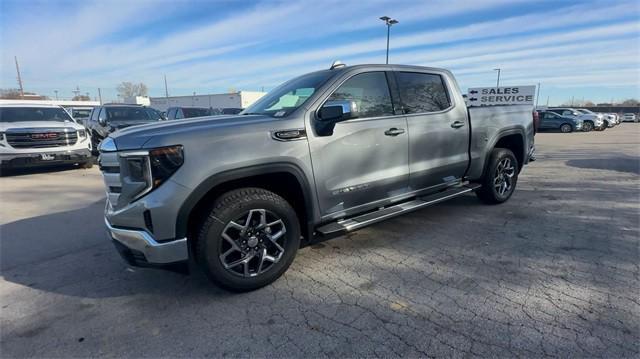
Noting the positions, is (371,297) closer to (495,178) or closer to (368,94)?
(368,94)

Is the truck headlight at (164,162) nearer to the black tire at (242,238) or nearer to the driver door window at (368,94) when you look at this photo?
the black tire at (242,238)

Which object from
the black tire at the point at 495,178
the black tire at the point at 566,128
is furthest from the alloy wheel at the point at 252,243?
the black tire at the point at 566,128

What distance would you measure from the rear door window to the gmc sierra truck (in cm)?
2

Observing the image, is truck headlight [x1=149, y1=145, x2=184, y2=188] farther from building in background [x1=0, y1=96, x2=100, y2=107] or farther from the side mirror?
building in background [x1=0, y1=96, x2=100, y2=107]

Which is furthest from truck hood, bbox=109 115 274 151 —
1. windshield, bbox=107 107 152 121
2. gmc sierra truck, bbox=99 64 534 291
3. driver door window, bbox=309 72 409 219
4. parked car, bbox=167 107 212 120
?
parked car, bbox=167 107 212 120

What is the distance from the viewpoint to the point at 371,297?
120 inches

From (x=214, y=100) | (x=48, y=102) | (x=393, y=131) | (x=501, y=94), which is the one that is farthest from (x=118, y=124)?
(x=214, y=100)

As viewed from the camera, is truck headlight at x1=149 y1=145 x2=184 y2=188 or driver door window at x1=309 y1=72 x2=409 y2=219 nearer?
truck headlight at x1=149 y1=145 x2=184 y2=188

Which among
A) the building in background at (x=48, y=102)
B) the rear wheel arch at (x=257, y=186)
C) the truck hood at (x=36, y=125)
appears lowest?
the rear wheel arch at (x=257, y=186)

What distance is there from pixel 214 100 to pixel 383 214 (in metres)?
50.6

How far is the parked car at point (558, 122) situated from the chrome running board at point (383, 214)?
87.5ft

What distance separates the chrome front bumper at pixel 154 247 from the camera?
2.74 metres

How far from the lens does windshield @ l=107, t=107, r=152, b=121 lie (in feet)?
38.8

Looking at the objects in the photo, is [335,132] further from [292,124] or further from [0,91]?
[0,91]
